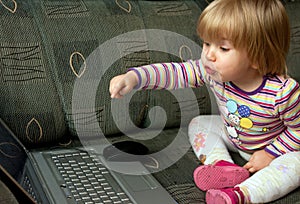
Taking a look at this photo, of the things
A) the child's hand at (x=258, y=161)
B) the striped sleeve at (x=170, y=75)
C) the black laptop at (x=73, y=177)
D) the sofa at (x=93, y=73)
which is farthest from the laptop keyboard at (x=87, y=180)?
the child's hand at (x=258, y=161)

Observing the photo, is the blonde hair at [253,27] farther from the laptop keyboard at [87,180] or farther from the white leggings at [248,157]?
the laptop keyboard at [87,180]

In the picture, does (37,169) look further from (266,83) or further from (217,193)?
(266,83)

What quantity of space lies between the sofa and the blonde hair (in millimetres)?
308

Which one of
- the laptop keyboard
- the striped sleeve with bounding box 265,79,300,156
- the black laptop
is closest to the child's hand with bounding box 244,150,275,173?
the striped sleeve with bounding box 265,79,300,156

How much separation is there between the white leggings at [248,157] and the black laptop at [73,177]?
0.69 ft

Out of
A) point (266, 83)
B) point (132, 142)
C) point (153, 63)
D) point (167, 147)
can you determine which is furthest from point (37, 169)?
point (266, 83)

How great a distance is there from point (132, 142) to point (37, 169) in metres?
0.30

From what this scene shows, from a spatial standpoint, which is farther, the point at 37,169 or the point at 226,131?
the point at 226,131

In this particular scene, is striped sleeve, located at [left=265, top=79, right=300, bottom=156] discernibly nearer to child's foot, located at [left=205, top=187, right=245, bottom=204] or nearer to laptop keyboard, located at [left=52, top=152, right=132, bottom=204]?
child's foot, located at [left=205, top=187, right=245, bottom=204]

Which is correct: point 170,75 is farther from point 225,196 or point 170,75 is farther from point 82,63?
point 225,196

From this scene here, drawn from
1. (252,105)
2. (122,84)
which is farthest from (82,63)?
(252,105)

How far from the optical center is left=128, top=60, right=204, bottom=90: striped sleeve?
154 centimetres

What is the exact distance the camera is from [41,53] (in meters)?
1.57

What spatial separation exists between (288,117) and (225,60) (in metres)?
0.24
